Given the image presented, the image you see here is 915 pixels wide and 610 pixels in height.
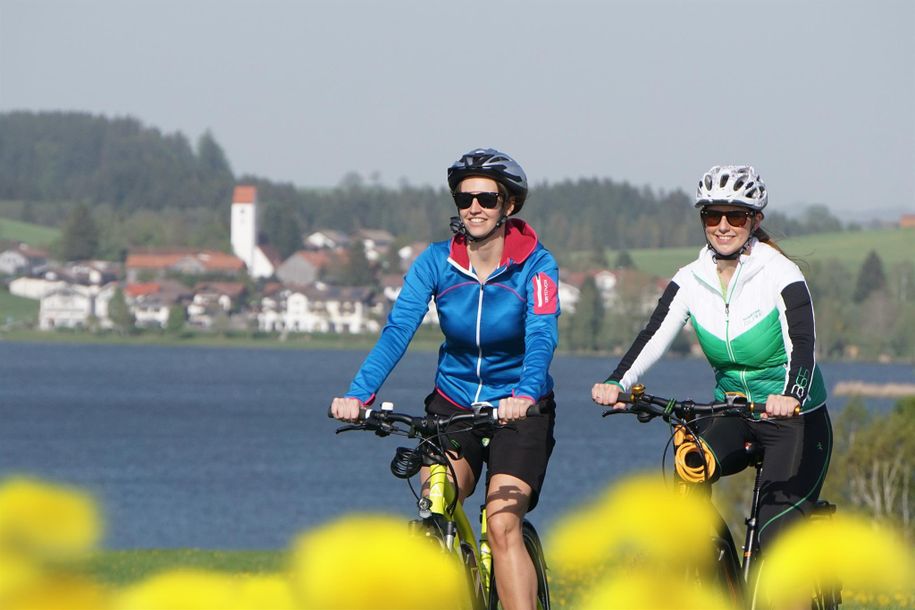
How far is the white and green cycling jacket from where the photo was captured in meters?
5.54

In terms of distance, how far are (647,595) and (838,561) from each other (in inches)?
6.1

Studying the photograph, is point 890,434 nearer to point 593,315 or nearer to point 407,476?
point 407,476

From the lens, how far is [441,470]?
5062mm

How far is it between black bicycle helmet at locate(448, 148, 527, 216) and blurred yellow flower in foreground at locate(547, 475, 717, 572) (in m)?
3.91

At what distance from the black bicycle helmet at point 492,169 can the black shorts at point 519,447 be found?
738 mm

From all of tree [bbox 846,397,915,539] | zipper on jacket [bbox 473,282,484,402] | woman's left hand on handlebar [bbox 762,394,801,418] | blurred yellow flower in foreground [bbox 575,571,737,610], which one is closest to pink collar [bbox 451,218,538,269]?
zipper on jacket [bbox 473,282,484,402]

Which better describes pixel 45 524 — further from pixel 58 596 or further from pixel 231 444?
pixel 231 444

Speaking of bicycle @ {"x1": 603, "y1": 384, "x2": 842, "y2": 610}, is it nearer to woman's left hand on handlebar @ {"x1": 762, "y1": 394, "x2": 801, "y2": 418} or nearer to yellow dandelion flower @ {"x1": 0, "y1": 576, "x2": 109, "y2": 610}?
woman's left hand on handlebar @ {"x1": 762, "y1": 394, "x2": 801, "y2": 418}

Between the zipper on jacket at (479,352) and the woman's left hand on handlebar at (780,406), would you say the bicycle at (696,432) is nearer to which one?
the woman's left hand on handlebar at (780,406)

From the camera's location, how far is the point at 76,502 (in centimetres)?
90

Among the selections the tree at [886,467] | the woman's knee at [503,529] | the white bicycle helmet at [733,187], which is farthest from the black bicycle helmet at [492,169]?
the tree at [886,467]

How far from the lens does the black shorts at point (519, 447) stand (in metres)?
5.29

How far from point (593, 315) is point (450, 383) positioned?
19296 centimetres

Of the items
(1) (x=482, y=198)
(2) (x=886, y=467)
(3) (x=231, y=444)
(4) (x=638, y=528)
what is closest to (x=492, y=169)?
(1) (x=482, y=198)
